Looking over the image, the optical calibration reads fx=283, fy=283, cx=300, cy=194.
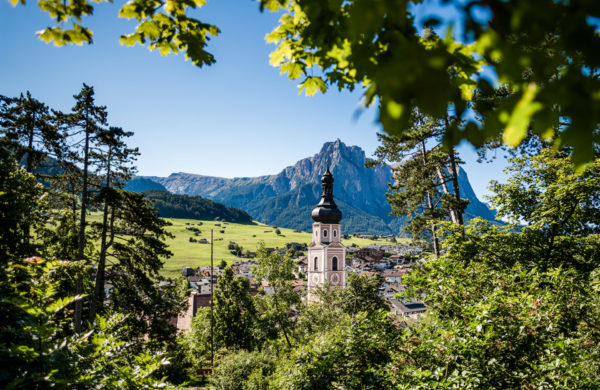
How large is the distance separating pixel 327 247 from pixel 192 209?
146315 millimetres

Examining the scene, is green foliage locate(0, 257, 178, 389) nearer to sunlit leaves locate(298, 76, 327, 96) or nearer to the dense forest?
sunlit leaves locate(298, 76, 327, 96)

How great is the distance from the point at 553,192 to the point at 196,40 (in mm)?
9672

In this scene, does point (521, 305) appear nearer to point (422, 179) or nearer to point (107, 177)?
point (422, 179)

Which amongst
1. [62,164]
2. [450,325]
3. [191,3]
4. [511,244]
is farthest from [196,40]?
[62,164]

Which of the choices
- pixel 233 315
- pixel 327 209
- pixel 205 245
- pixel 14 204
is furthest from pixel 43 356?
pixel 205 245

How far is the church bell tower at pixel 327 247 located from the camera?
46188 mm

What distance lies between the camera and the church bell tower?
152 ft

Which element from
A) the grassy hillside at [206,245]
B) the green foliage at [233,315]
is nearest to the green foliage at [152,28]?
the green foliage at [233,315]

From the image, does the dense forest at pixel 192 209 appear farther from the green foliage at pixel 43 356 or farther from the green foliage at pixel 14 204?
the green foliage at pixel 43 356

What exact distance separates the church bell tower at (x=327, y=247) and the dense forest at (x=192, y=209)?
138547mm

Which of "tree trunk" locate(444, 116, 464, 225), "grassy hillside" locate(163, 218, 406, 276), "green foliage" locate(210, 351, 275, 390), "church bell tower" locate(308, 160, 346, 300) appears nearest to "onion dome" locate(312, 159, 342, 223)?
"church bell tower" locate(308, 160, 346, 300)

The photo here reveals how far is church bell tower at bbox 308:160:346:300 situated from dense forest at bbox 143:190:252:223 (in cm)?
13855

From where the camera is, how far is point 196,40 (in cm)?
296

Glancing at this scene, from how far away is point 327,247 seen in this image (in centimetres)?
4641
